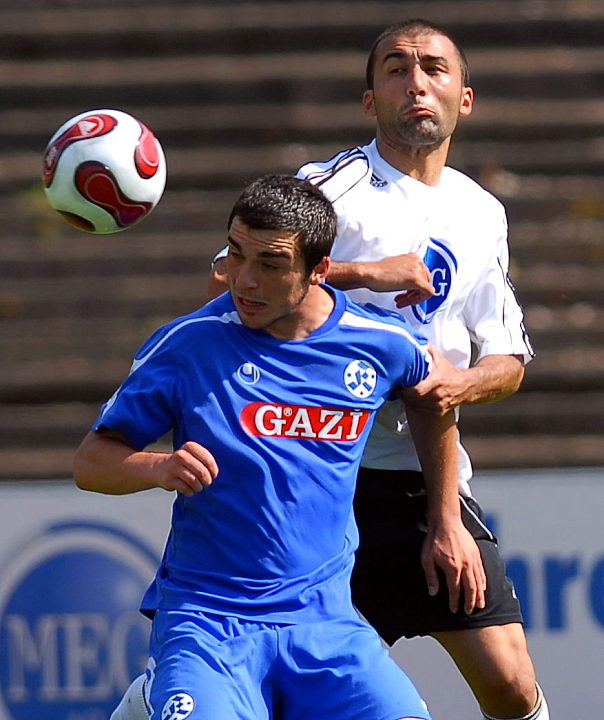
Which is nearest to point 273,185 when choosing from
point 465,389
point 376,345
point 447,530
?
point 376,345

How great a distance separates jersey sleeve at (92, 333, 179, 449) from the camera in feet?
11.0

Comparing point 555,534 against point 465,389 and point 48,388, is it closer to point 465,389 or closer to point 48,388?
point 465,389

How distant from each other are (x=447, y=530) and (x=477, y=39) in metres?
3.95

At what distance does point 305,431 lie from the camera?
341 centimetres

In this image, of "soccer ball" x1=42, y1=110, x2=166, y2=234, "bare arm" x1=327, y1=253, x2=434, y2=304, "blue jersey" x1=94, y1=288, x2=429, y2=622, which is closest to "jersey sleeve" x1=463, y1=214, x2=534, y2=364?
"bare arm" x1=327, y1=253, x2=434, y2=304

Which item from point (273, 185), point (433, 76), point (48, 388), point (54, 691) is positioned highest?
point (433, 76)

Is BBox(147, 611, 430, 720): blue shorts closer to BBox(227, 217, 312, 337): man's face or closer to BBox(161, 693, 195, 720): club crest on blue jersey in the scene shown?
BBox(161, 693, 195, 720): club crest on blue jersey

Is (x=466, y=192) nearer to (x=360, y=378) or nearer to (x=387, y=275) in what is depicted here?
(x=387, y=275)

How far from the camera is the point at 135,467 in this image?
3.26 meters

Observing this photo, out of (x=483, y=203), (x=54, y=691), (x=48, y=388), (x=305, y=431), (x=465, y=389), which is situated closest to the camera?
(x=305, y=431)

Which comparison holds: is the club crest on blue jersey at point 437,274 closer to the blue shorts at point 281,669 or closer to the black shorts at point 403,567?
the black shorts at point 403,567

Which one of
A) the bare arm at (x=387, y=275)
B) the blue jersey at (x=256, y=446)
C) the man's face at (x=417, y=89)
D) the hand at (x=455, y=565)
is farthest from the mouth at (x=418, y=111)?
the hand at (x=455, y=565)

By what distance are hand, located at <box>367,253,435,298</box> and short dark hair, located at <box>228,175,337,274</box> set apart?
18 cm

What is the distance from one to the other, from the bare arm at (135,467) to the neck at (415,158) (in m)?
1.11
